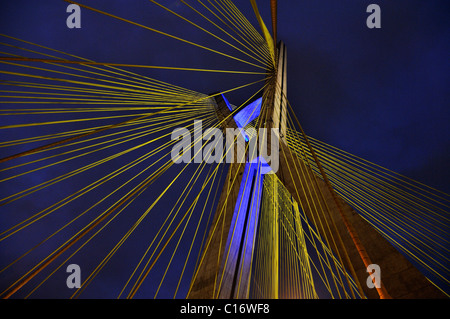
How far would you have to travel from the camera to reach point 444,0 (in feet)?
27.3

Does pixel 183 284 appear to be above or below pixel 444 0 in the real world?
below

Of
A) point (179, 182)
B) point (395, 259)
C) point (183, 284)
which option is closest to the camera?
point (395, 259)

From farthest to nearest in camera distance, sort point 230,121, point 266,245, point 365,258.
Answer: point 266,245 < point 230,121 < point 365,258

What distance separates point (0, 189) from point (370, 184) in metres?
24.9

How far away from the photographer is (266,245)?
6.59 m

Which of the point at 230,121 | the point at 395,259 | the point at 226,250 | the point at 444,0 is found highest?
the point at 444,0

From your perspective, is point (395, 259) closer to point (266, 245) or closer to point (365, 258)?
point (365, 258)

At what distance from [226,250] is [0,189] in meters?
23.1
